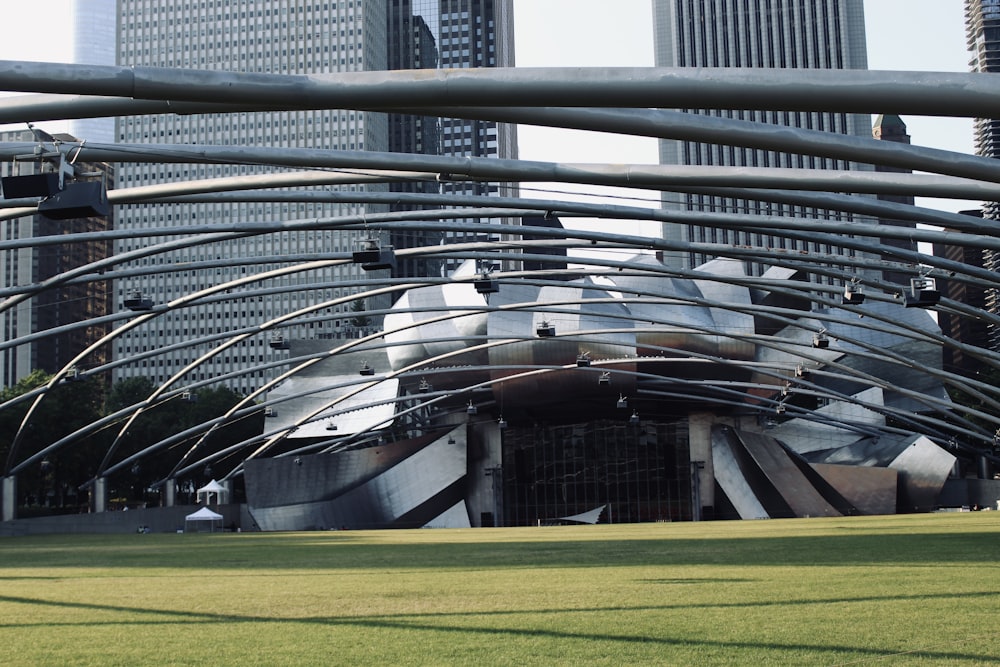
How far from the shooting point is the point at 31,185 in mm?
14047

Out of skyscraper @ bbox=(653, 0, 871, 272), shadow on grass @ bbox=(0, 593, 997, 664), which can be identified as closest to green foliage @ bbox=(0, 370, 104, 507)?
shadow on grass @ bbox=(0, 593, 997, 664)

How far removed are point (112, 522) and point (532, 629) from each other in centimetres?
5079

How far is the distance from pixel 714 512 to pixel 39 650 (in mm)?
59607

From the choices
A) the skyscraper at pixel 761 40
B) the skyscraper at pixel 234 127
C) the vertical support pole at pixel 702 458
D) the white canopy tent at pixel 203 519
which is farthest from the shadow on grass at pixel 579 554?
the skyscraper at pixel 234 127

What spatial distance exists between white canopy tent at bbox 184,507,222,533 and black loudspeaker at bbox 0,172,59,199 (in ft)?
149

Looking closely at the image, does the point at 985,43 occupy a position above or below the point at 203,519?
above

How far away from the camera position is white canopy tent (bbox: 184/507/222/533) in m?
58.4

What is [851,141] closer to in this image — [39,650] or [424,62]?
[39,650]

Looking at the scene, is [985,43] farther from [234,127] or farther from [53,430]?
[53,430]

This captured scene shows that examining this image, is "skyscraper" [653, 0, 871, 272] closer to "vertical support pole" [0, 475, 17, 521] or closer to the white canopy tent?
the white canopy tent

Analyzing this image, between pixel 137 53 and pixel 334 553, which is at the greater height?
pixel 137 53

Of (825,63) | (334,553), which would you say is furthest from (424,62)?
(334,553)

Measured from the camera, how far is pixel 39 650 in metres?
9.70

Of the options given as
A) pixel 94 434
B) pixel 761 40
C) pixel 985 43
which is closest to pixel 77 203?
pixel 94 434
